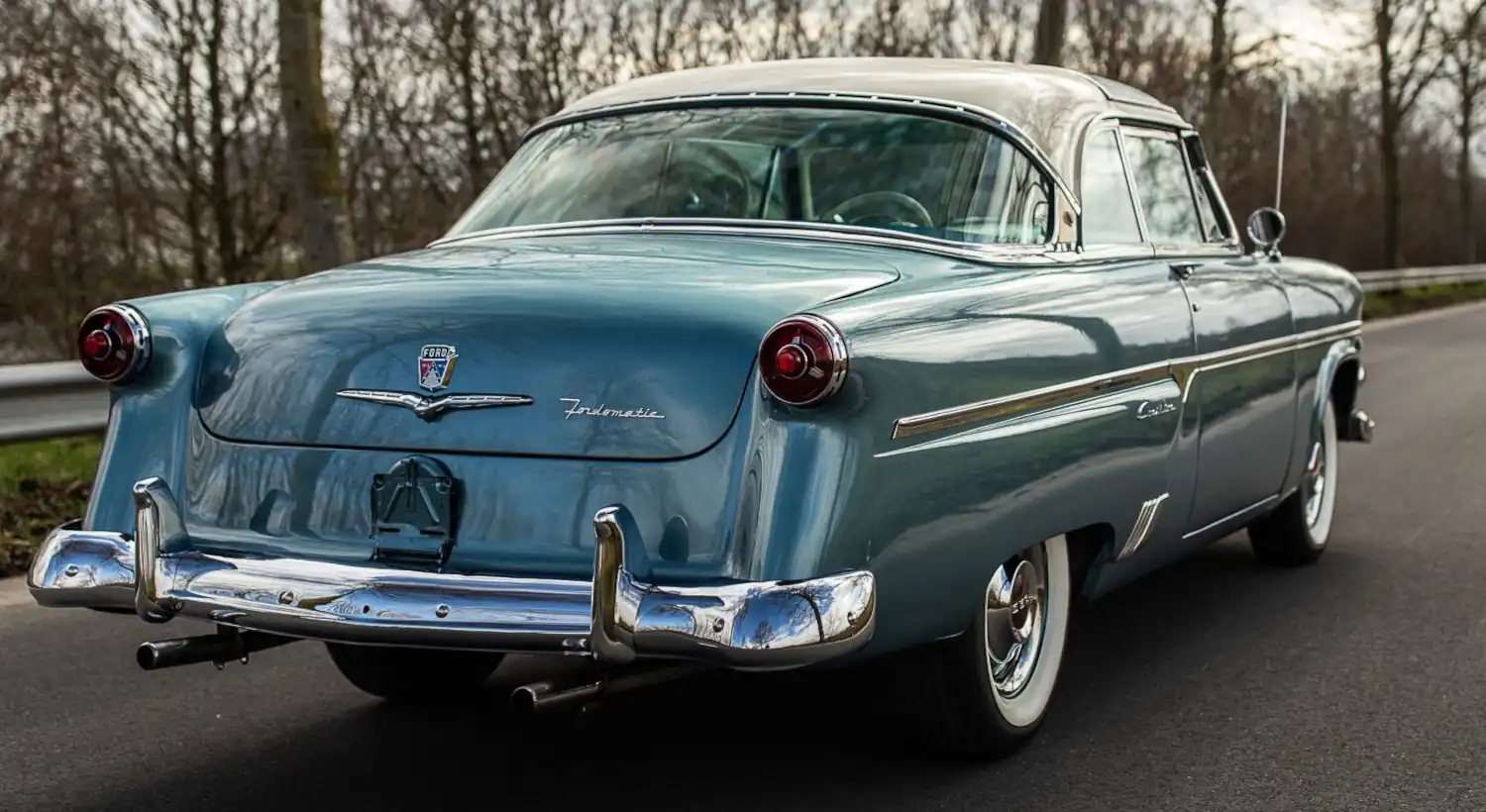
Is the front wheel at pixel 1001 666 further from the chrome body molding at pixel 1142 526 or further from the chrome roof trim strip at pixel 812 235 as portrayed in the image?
the chrome roof trim strip at pixel 812 235

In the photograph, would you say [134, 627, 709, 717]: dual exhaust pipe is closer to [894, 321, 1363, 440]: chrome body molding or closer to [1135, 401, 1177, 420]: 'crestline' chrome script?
[894, 321, 1363, 440]: chrome body molding

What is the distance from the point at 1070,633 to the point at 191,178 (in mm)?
15283

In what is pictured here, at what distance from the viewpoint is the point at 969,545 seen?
349 centimetres

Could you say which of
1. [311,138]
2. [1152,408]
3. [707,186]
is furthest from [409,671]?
[311,138]

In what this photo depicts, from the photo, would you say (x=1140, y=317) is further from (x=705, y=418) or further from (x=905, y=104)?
(x=705, y=418)

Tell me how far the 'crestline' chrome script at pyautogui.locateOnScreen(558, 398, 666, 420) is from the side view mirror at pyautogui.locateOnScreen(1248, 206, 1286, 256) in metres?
3.58

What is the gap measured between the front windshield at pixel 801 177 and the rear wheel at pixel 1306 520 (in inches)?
90.4

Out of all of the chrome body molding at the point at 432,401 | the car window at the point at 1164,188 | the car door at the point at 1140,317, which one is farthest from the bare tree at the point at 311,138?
the chrome body molding at the point at 432,401

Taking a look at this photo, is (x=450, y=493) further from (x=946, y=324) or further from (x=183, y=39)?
(x=183, y=39)

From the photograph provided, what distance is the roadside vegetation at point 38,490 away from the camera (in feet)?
21.3

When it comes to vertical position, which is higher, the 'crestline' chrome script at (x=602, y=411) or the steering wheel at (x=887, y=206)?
the steering wheel at (x=887, y=206)

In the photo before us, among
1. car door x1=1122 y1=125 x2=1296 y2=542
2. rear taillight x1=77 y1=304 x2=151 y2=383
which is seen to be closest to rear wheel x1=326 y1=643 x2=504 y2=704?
rear taillight x1=77 y1=304 x2=151 y2=383

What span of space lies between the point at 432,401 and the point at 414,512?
218 mm

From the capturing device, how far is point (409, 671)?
175 inches
